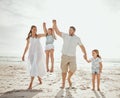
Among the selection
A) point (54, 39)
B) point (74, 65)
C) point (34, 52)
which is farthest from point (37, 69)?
point (54, 39)

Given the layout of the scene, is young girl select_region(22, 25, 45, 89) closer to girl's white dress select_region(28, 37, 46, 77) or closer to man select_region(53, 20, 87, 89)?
girl's white dress select_region(28, 37, 46, 77)

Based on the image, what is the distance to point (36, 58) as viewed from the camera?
39.4 feet

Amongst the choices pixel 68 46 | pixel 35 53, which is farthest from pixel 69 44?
pixel 35 53

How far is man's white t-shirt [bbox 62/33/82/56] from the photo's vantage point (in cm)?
1155

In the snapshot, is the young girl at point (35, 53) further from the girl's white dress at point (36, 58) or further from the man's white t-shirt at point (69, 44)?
the man's white t-shirt at point (69, 44)

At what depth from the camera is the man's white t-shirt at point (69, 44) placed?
1155 cm

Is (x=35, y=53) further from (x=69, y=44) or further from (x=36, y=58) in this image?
(x=69, y=44)

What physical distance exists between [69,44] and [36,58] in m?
1.56

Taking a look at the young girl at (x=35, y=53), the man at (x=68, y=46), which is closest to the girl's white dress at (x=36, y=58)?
the young girl at (x=35, y=53)

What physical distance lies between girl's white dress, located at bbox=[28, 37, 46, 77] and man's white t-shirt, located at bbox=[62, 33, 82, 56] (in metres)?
1.18

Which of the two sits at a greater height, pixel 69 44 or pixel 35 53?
pixel 69 44

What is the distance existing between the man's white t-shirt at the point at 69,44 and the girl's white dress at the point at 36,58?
3.86ft

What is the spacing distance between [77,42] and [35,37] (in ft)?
5.97

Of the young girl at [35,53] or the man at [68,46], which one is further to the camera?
the young girl at [35,53]
